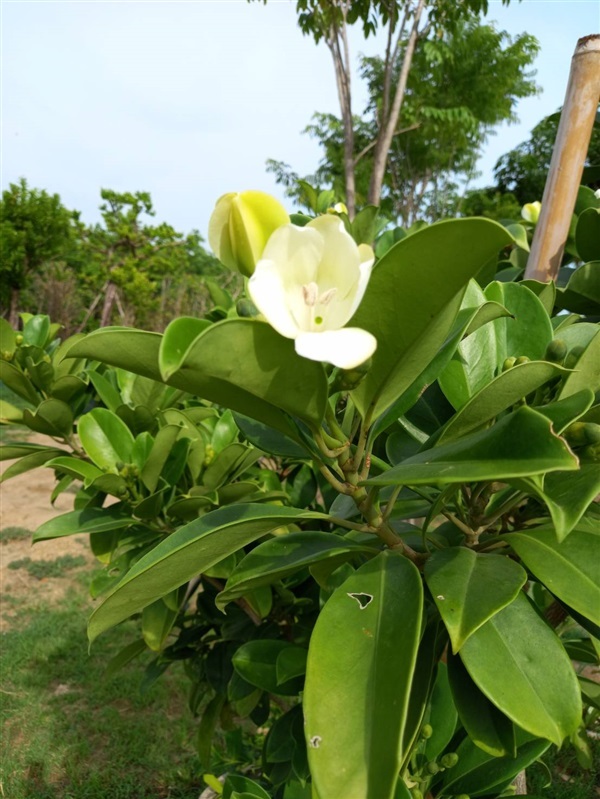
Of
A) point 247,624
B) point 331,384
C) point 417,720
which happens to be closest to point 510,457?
point 331,384

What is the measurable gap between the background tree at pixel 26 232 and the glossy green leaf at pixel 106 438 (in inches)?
518

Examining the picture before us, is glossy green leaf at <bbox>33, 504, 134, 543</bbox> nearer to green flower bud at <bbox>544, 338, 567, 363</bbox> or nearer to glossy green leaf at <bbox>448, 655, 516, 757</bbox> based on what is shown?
glossy green leaf at <bbox>448, 655, 516, 757</bbox>

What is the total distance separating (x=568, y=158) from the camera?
2.92 feet

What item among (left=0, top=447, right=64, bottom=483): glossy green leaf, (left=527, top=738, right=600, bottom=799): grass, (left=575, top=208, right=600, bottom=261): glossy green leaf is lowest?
(left=527, top=738, right=600, bottom=799): grass

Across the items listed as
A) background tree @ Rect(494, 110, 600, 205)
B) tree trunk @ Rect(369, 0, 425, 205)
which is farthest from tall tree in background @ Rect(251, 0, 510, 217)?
background tree @ Rect(494, 110, 600, 205)

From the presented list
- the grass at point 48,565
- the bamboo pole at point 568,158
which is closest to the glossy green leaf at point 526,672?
the bamboo pole at point 568,158

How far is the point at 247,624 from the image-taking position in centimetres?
129

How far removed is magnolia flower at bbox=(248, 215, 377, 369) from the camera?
0.40 metres

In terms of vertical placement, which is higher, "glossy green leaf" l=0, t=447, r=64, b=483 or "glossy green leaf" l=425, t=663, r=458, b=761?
"glossy green leaf" l=0, t=447, r=64, b=483

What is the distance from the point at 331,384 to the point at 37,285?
49.4 feet

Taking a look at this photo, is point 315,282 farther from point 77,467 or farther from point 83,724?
point 83,724

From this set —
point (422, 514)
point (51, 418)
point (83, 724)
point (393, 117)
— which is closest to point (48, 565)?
point (83, 724)

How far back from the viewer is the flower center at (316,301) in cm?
43

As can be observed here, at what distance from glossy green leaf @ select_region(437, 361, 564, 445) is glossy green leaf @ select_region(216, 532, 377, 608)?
0.14 metres
